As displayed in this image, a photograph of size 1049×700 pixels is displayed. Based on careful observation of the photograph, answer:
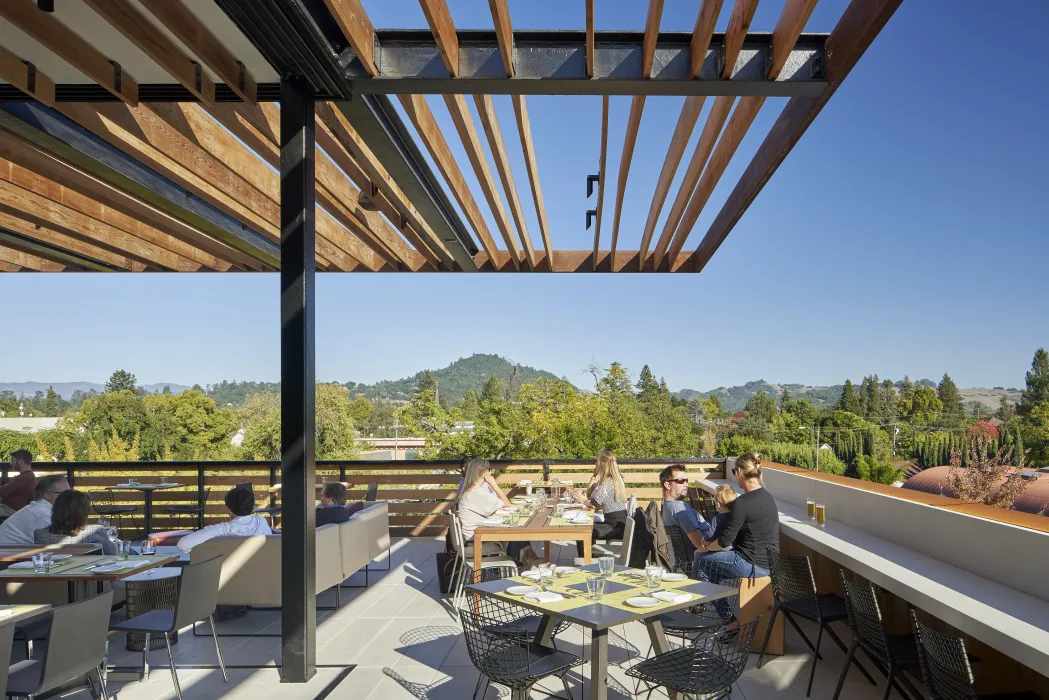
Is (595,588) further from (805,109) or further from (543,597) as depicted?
(805,109)

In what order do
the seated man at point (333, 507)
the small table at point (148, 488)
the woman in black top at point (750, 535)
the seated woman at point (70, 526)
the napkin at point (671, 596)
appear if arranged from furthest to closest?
1. the small table at point (148, 488)
2. the seated man at point (333, 507)
3. the seated woman at point (70, 526)
4. the woman in black top at point (750, 535)
5. the napkin at point (671, 596)

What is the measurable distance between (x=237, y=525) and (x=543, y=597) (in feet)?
9.68

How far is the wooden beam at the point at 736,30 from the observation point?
9.61ft

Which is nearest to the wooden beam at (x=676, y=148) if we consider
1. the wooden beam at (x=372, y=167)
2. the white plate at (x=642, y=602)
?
the wooden beam at (x=372, y=167)

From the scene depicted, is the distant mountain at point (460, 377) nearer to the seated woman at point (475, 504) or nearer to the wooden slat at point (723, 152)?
the seated woman at point (475, 504)

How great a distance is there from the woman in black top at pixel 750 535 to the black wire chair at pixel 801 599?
0.37 feet

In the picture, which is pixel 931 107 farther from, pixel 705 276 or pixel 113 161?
pixel 113 161

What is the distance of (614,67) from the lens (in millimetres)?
3520

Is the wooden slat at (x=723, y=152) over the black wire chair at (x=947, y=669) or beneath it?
over

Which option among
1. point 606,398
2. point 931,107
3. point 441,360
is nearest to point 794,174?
point 931,107

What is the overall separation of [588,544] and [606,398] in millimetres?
9896

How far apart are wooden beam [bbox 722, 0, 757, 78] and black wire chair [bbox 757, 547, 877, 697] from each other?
2.90m

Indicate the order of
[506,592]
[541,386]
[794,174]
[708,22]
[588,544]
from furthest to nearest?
[794,174], [541,386], [588,544], [506,592], [708,22]

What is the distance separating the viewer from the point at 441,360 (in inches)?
2270
